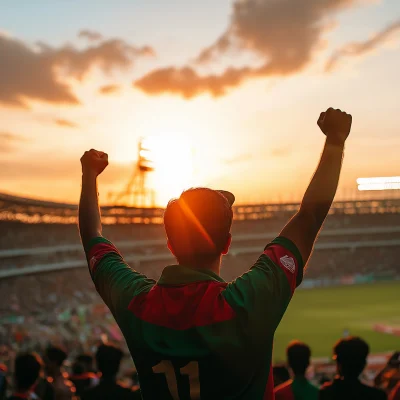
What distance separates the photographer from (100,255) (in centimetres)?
208

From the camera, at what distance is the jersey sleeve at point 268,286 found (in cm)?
168

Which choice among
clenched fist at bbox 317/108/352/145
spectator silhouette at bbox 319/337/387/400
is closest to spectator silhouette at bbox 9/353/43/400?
spectator silhouette at bbox 319/337/387/400

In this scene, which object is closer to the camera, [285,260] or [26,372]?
[285,260]

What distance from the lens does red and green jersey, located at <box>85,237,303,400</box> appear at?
1687 mm

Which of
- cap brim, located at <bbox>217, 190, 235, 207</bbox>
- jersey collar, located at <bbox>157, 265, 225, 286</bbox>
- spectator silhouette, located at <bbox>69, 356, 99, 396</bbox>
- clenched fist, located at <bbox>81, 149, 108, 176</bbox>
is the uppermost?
clenched fist, located at <bbox>81, 149, 108, 176</bbox>

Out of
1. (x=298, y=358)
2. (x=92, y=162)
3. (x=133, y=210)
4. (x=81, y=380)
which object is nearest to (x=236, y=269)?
(x=133, y=210)

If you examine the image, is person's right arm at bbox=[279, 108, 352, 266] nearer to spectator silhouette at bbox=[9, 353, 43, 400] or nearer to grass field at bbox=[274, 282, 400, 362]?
spectator silhouette at bbox=[9, 353, 43, 400]

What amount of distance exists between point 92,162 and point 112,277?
62cm

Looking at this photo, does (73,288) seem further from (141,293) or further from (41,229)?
(141,293)

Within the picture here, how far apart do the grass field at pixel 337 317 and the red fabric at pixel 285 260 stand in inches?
749

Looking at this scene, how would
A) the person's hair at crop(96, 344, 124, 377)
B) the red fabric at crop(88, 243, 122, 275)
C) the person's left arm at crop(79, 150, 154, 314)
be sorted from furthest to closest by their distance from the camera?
the person's hair at crop(96, 344, 124, 377) < the red fabric at crop(88, 243, 122, 275) < the person's left arm at crop(79, 150, 154, 314)

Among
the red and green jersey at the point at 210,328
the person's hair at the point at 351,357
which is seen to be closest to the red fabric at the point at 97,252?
the red and green jersey at the point at 210,328

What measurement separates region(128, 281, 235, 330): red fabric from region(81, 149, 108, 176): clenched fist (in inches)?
28.7

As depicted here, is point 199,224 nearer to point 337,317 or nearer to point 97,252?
point 97,252
